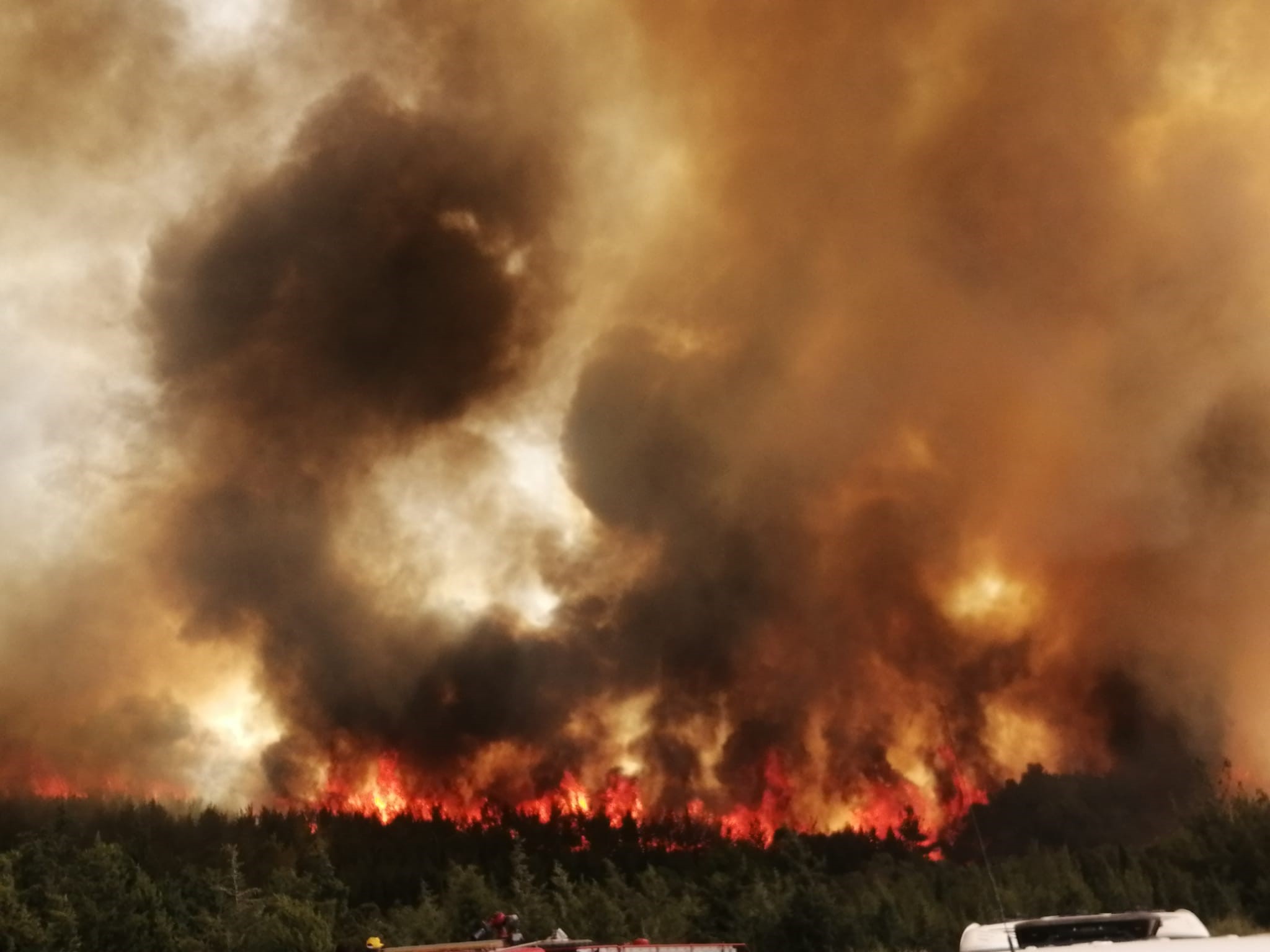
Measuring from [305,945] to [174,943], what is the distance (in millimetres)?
8215

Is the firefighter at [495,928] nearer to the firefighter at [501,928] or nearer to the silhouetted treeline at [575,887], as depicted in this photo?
the firefighter at [501,928]

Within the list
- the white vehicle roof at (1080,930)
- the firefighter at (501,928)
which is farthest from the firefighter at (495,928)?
the white vehicle roof at (1080,930)

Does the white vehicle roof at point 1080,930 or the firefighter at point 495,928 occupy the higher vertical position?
the firefighter at point 495,928

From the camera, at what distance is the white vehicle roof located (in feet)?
31.8

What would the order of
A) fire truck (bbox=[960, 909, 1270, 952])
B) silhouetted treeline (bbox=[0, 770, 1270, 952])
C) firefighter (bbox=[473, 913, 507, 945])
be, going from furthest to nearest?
silhouetted treeline (bbox=[0, 770, 1270, 952]) < firefighter (bbox=[473, 913, 507, 945]) < fire truck (bbox=[960, 909, 1270, 952])

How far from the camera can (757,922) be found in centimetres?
6738

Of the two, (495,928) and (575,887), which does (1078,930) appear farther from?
(575,887)

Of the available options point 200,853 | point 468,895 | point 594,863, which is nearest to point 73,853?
point 200,853

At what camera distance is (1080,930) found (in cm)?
1082

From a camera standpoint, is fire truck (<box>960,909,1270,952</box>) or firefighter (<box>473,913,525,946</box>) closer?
fire truck (<box>960,909,1270,952</box>)

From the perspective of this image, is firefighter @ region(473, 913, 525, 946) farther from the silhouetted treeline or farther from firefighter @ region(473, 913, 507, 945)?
the silhouetted treeline

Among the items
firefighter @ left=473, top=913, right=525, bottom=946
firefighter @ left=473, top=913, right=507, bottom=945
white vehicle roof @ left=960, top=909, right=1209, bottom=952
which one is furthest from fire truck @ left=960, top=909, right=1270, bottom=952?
firefighter @ left=473, top=913, right=507, bottom=945

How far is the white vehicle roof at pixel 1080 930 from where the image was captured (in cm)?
970

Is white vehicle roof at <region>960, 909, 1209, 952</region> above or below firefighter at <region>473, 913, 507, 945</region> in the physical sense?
below
